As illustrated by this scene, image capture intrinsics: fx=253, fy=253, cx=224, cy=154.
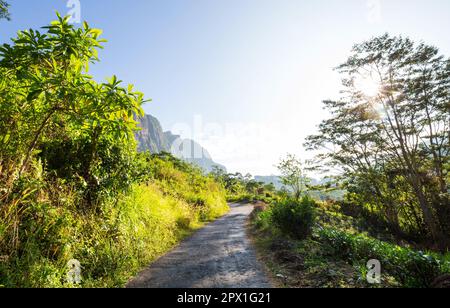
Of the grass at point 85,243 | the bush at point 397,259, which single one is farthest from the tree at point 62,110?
the bush at point 397,259

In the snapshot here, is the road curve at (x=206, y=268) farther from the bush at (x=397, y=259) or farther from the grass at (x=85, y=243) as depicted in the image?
the bush at (x=397, y=259)

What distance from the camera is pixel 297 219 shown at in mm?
8180

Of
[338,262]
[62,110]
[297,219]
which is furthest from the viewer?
[297,219]

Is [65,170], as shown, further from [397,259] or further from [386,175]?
[386,175]

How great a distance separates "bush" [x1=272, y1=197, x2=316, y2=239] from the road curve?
4.54 feet

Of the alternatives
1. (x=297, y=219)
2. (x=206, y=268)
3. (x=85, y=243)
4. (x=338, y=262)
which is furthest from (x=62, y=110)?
(x=297, y=219)

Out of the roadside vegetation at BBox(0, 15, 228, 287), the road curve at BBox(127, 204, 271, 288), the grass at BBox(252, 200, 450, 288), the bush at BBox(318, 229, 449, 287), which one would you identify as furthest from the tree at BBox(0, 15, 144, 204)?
the bush at BBox(318, 229, 449, 287)

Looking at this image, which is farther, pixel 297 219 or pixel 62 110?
pixel 297 219

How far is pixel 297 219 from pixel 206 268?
3653 millimetres

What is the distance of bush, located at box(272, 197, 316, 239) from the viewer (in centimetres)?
812

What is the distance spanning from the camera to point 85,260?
184 inches

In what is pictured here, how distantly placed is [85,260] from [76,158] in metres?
2.34

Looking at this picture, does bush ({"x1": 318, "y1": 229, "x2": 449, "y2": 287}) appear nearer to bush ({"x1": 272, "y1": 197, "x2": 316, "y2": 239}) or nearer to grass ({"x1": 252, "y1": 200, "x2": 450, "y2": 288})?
grass ({"x1": 252, "y1": 200, "x2": 450, "y2": 288})
